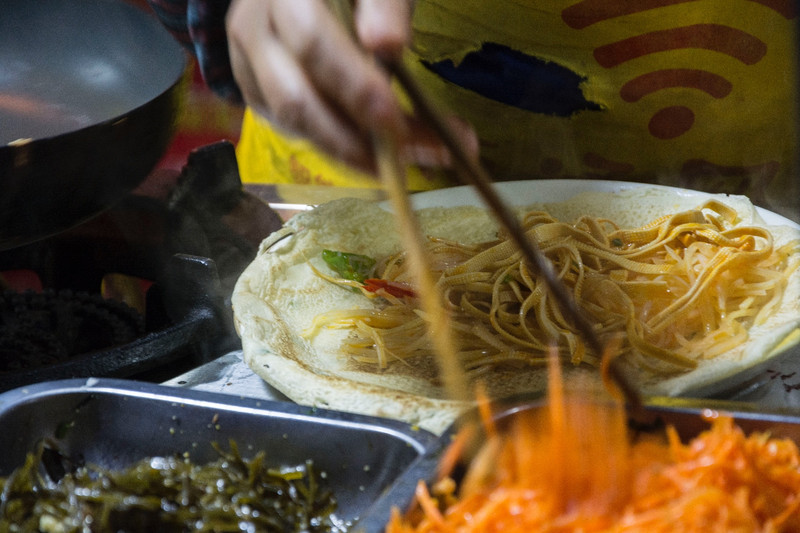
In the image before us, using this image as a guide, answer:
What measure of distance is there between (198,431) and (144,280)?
1.15m

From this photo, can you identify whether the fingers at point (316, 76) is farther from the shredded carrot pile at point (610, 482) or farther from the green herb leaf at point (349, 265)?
the green herb leaf at point (349, 265)

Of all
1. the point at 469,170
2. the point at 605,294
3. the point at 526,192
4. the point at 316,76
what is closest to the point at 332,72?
the point at 316,76

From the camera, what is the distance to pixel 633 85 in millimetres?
2990

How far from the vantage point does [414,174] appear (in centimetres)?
377

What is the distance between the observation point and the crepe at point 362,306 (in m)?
1.70

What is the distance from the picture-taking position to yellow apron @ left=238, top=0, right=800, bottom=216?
112 inches

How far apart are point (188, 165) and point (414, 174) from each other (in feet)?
4.56

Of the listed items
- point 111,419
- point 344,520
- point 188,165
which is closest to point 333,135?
point 344,520

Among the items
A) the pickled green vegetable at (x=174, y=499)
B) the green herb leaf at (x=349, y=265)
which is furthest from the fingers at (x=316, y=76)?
the green herb leaf at (x=349, y=265)

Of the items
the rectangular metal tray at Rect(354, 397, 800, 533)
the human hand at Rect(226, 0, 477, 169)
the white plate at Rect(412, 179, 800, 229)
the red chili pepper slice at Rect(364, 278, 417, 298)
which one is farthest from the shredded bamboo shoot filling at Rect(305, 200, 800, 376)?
the human hand at Rect(226, 0, 477, 169)

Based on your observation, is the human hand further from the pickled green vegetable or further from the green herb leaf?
the green herb leaf

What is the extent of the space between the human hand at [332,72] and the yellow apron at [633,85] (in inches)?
66.3

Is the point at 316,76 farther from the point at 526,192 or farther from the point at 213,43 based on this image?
the point at 526,192

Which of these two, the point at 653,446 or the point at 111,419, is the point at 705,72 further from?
the point at 111,419
